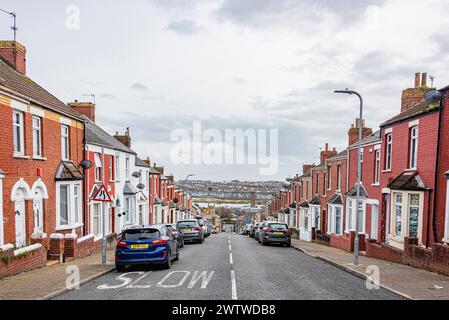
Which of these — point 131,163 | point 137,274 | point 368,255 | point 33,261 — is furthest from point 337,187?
point 33,261

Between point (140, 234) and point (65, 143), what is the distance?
7970mm

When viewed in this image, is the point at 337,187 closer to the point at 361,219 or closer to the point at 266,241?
the point at 361,219

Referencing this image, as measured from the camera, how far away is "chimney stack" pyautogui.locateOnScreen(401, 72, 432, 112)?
792 inches

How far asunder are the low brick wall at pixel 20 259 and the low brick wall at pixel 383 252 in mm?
13283

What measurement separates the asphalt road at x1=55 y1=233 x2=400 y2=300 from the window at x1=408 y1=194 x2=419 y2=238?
4243 millimetres

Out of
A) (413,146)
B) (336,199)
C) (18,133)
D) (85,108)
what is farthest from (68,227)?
(336,199)

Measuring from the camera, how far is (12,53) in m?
18.5

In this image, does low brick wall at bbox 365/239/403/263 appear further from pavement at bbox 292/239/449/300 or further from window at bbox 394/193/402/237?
pavement at bbox 292/239/449/300

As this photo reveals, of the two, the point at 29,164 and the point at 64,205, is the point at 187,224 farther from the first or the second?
the point at 29,164

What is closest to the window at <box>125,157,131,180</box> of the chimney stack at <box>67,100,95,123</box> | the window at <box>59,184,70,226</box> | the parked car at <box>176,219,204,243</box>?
the chimney stack at <box>67,100,95,123</box>

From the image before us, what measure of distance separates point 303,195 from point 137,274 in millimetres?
31008

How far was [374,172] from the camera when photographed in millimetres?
21188

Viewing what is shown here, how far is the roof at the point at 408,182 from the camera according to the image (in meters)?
14.9

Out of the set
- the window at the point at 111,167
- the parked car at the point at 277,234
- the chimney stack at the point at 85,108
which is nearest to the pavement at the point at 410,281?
the parked car at the point at 277,234
